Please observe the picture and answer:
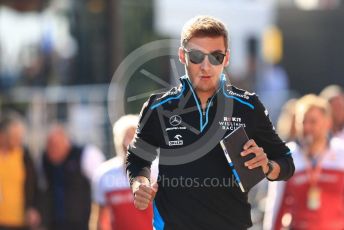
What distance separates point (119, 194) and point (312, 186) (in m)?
1.51

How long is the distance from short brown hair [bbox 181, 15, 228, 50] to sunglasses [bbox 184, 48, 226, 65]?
3.4 inches

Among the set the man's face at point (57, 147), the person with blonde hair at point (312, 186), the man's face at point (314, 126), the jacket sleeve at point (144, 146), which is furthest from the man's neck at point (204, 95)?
the man's face at point (57, 147)

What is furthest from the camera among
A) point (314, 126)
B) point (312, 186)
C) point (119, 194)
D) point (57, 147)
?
point (57, 147)

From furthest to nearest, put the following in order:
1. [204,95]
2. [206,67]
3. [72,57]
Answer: [72,57], [204,95], [206,67]

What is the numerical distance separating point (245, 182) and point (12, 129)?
644cm

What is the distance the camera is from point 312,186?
7648 mm

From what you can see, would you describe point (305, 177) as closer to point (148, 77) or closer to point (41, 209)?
point (148, 77)

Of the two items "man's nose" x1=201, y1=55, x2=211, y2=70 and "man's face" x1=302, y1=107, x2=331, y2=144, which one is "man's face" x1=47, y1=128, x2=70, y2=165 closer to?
"man's face" x1=302, y1=107, x2=331, y2=144

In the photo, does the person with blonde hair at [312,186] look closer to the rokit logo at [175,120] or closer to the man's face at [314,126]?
the man's face at [314,126]

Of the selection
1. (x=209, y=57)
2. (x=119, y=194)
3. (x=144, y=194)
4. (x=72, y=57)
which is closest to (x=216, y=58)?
(x=209, y=57)

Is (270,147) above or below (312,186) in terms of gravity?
above

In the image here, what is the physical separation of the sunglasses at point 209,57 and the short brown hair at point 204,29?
0.09 meters

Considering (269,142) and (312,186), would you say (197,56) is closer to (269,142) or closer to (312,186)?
(269,142)

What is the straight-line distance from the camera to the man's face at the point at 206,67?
5113 mm
